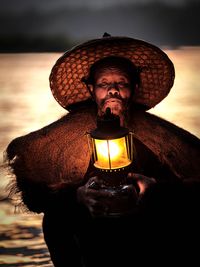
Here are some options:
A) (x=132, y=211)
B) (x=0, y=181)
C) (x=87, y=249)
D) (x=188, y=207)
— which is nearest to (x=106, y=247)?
(x=87, y=249)

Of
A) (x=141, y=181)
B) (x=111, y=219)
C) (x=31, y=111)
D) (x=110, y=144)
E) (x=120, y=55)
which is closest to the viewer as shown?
(x=110, y=144)

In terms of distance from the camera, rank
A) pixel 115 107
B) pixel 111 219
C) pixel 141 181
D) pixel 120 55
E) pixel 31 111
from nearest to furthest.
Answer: pixel 111 219 < pixel 141 181 < pixel 115 107 < pixel 120 55 < pixel 31 111

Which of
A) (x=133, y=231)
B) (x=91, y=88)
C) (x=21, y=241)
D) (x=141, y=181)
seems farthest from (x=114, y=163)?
(x=21, y=241)

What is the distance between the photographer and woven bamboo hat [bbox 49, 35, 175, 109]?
3.46 m

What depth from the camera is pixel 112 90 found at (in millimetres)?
3289

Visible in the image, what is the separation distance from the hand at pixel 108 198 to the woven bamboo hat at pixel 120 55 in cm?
112

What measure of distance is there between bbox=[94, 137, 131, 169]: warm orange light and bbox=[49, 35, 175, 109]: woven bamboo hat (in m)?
0.93

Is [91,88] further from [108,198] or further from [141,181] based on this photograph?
[108,198]

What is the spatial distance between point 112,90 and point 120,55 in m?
0.43

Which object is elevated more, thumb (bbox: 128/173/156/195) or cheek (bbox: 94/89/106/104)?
cheek (bbox: 94/89/106/104)

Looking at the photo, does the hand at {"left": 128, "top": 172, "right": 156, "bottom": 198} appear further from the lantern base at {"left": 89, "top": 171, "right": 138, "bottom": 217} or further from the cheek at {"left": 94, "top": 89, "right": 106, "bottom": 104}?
the cheek at {"left": 94, "top": 89, "right": 106, "bottom": 104}

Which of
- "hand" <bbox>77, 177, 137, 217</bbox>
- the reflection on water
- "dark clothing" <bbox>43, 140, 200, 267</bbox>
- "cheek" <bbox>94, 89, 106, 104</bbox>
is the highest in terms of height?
"cheek" <bbox>94, 89, 106, 104</bbox>

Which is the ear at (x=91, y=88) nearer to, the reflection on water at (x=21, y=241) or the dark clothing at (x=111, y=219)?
the dark clothing at (x=111, y=219)

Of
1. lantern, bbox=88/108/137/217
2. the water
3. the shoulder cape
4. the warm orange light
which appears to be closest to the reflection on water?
the water
